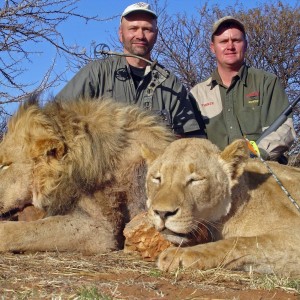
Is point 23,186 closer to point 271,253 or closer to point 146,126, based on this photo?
point 146,126

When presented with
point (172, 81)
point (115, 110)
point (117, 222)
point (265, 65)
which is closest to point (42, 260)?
point (117, 222)

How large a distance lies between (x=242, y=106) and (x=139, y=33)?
4.77ft

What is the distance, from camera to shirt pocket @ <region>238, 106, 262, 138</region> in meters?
7.19

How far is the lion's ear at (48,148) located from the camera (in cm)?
498

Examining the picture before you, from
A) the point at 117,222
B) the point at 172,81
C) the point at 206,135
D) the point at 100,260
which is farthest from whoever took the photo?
the point at 206,135

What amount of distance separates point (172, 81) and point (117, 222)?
2291 millimetres

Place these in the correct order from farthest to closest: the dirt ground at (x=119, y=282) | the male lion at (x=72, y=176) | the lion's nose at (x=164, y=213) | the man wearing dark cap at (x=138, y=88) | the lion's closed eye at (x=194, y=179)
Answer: the man wearing dark cap at (x=138, y=88)
the male lion at (x=72, y=176)
the lion's closed eye at (x=194, y=179)
the lion's nose at (x=164, y=213)
the dirt ground at (x=119, y=282)

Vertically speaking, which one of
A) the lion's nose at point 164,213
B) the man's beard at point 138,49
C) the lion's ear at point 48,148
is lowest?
the lion's nose at point 164,213

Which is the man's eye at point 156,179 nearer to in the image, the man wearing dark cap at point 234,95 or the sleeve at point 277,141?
the sleeve at point 277,141

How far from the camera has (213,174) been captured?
415 centimetres

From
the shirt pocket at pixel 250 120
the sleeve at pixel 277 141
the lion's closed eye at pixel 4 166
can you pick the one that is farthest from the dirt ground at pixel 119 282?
Result: the shirt pocket at pixel 250 120

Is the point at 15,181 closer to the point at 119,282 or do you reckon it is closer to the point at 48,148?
the point at 48,148

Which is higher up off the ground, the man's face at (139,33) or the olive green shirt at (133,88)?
the man's face at (139,33)

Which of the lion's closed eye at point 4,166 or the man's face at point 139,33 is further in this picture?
the man's face at point 139,33
